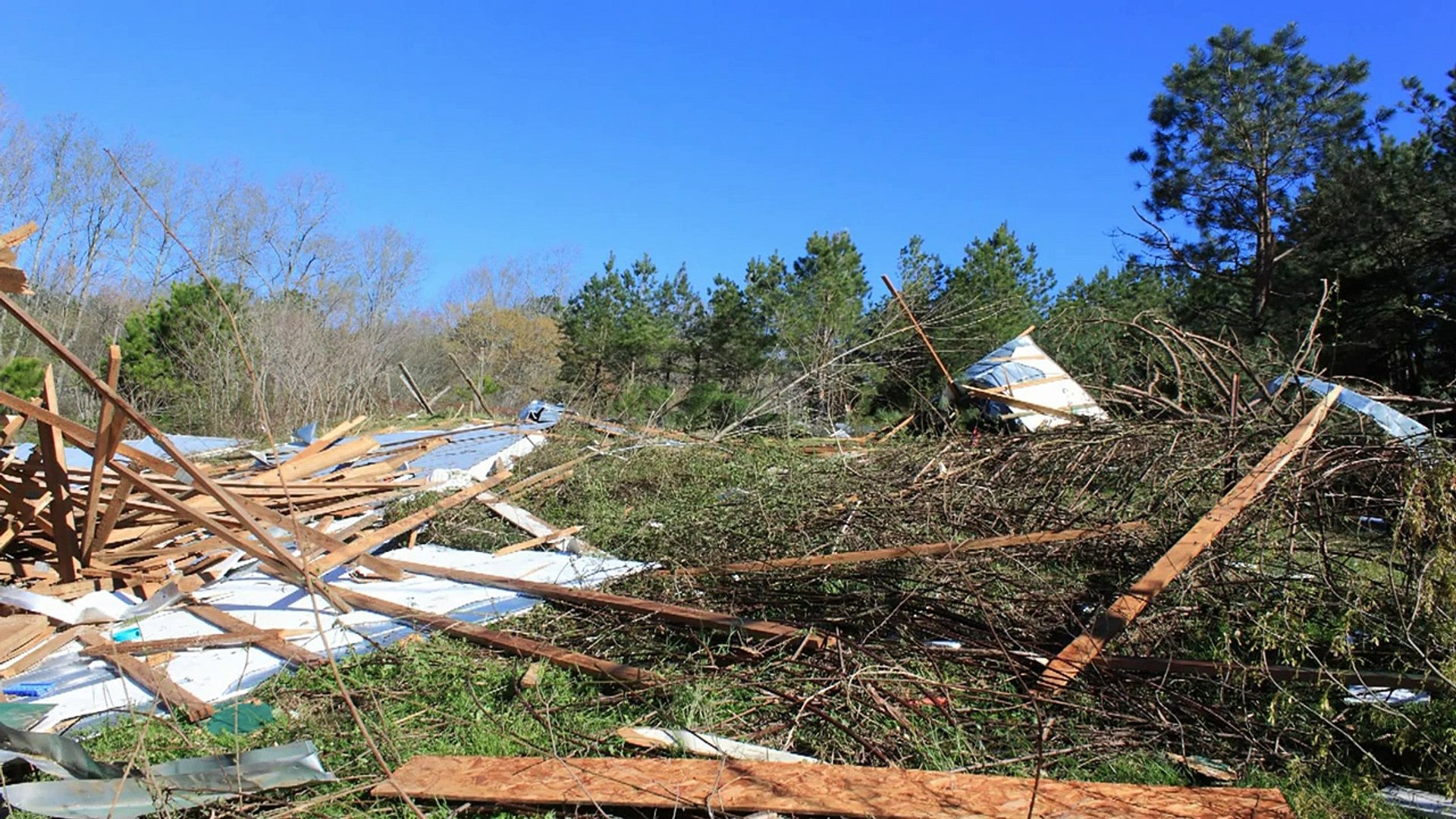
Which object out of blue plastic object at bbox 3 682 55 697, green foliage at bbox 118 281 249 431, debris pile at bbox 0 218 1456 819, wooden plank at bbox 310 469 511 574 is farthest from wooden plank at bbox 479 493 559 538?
green foliage at bbox 118 281 249 431

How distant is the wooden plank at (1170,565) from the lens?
135 inches

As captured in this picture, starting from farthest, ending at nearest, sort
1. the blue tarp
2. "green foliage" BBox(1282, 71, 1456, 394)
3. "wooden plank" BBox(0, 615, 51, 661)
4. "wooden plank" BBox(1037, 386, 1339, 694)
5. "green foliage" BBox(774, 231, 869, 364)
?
"green foliage" BBox(774, 231, 869, 364) → "green foliage" BBox(1282, 71, 1456, 394) → the blue tarp → "wooden plank" BBox(0, 615, 51, 661) → "wooden plank" BBox(1037, 386, 1339, 694)

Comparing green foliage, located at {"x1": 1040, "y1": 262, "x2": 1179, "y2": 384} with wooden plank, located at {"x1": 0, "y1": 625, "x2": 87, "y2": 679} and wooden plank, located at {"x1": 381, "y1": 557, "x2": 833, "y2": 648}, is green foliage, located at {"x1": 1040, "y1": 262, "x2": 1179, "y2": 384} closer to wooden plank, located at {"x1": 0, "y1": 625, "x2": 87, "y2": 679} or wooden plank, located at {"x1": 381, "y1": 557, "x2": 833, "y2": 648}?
wooden plank, located at {"x1": 381, "y1": 557, "x2": 833, "y2": 648}

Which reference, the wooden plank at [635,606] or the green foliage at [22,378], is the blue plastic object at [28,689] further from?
the green foliage at [22,378]

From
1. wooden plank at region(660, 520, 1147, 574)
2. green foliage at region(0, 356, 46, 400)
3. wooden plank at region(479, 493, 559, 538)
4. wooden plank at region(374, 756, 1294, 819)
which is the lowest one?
wooden plank at region(374, 756, 1294, 819)

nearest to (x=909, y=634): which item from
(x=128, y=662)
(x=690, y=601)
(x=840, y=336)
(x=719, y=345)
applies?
(x=690, y=601)

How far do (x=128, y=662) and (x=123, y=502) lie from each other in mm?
1143

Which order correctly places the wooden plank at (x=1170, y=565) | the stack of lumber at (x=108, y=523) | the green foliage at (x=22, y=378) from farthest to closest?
1. the green foliage at (x=22, y=378)
2. the stack of lumber at (x=108, y=523)
3. the wooden plank at (x=1170, y=565)

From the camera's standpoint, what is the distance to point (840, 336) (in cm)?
1655

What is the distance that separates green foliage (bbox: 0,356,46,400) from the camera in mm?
14297

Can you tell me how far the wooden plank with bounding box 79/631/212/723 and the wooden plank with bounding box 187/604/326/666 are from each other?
0.42 m

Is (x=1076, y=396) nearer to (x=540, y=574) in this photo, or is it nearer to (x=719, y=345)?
(x=540, y=574)

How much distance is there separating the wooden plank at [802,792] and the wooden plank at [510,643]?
2.42 feet

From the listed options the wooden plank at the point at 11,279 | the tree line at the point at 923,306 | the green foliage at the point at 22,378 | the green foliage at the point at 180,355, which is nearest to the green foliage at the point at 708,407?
the tree line at the point at 923,306
